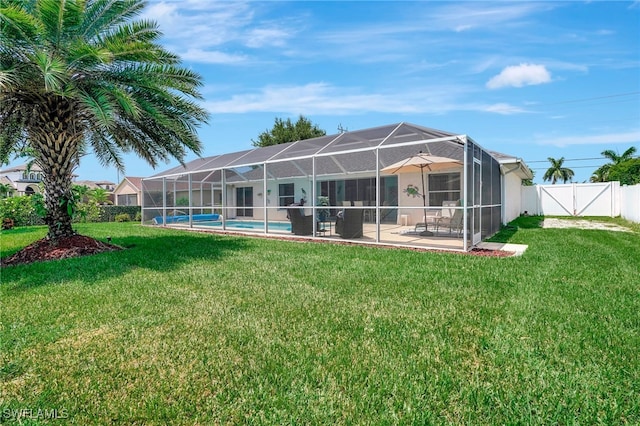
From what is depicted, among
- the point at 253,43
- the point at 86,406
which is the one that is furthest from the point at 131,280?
the point at 253,43

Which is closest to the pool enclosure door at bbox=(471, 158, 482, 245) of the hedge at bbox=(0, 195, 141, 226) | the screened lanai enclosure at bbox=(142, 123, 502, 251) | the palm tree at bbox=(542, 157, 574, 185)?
the screened lanai enclosure at bbox=(142, 123, 502, 251)

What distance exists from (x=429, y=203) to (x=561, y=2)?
7.10 metres

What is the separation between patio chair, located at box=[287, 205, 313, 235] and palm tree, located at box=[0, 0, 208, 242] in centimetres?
392

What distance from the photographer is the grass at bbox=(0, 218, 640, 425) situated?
7.13ft

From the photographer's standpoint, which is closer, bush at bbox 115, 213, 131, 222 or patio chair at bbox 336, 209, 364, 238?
patio chair at bbox 336, 209, 364, 238

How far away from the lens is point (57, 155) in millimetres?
8297

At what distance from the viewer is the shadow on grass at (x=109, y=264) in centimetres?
576

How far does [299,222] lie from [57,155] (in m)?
6.86

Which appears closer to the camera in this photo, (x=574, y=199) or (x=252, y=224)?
(x=252, y=224)

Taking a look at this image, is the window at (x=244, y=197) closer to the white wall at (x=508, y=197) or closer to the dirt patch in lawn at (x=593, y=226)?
the white wall at (x=508, y=197)

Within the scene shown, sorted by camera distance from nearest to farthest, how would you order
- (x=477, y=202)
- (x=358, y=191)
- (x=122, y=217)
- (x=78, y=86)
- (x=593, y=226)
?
1. (x=78, y=86)
2. (x=477, y=202)
3. (x=358, y=191)
4. (x=593, y=226)
5. (x=122, y=217)

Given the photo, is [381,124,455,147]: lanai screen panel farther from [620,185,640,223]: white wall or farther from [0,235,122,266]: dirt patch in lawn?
[620,185,640,223]: white wall

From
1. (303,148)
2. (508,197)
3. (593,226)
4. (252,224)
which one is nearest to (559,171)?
(508,197)

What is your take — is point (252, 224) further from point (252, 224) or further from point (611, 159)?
point (611, 159)
